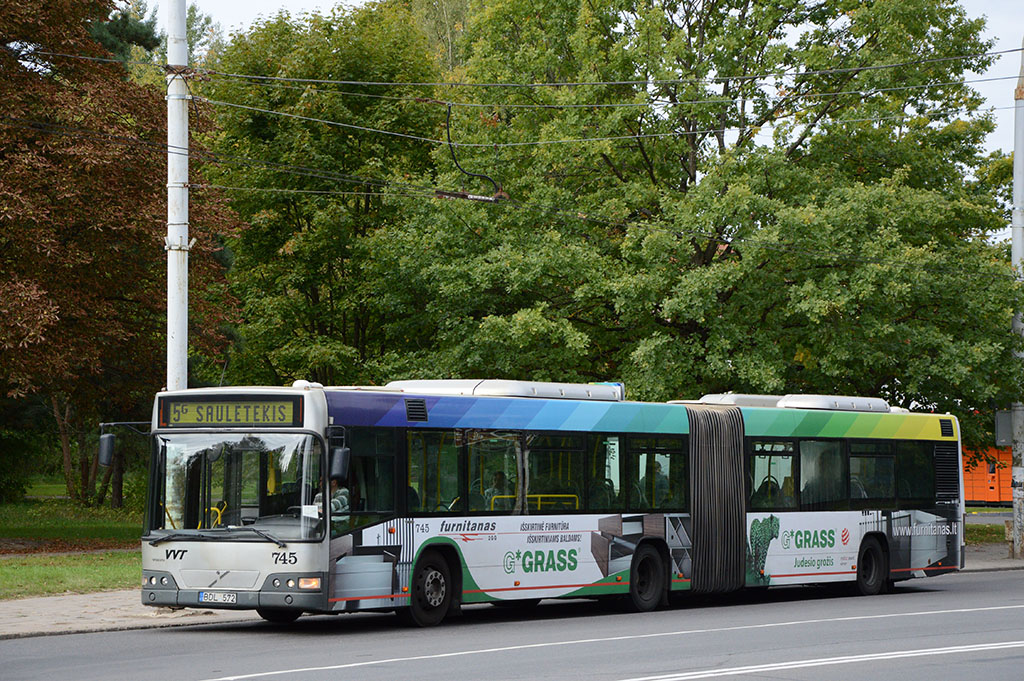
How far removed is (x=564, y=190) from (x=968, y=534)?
17407 mm

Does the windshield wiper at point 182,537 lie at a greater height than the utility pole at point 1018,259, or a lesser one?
lesser

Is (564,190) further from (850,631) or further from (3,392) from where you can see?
(850,631)

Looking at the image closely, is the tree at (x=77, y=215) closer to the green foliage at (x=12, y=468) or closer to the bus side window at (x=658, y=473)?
the bus side window at (x=658, y=473)

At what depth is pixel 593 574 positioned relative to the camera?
61.7 feet

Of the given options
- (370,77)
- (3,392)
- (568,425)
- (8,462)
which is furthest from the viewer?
(8,462)

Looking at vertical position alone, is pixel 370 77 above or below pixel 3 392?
above

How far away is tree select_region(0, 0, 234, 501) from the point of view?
87.5 ft

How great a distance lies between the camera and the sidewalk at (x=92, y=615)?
1592 cm

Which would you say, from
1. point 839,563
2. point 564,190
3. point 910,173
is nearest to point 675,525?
point 839,563

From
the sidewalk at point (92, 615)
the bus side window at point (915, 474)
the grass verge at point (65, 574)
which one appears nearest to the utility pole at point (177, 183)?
the sidewalk at point (92, 615)

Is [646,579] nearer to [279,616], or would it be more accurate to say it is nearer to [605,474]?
[605,474]

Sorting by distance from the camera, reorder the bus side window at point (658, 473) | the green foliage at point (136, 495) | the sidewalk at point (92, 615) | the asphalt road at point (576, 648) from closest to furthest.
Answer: the asphalt road at point (576, 648), the sidewalk at point (92, 615), the bus side window at point (658, 473), the green foliage at point (136, 495)

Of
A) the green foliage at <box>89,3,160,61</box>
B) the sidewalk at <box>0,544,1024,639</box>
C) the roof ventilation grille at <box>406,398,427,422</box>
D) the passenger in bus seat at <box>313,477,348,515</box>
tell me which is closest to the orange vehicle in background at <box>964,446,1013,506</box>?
the green foliage at <box>89,3,160,61</box>

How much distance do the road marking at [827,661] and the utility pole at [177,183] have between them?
8.45m
